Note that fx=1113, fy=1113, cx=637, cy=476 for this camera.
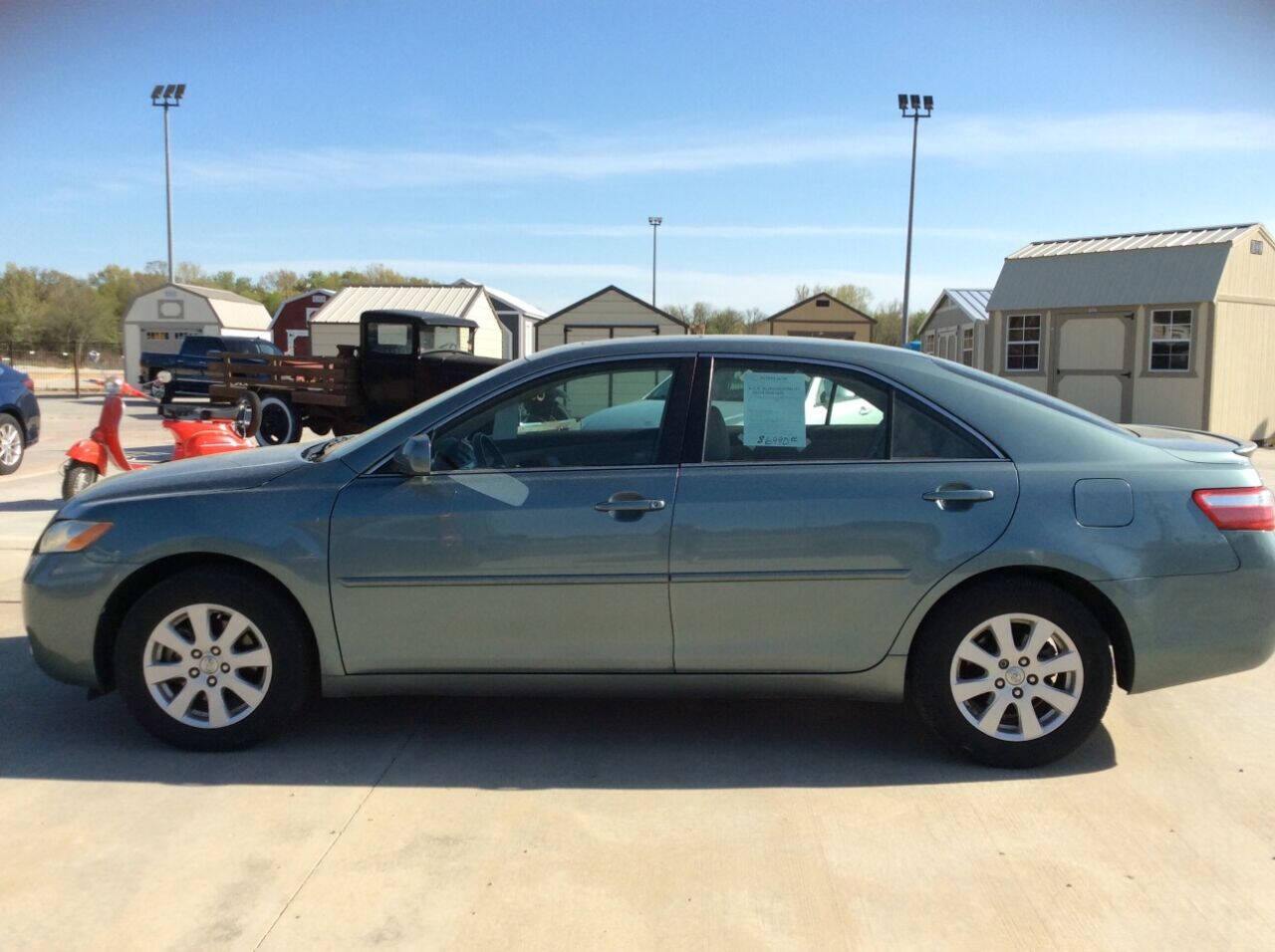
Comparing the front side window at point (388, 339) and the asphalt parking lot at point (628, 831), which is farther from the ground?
the front side window at point (388, 339)

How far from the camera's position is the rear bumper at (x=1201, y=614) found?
160 inches

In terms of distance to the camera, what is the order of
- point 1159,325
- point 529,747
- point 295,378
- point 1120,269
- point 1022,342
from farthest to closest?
1. point 1022,342
2. point 1120,269
3. point 1159,325
4. point 295,378
5. point 529,747

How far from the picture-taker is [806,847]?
3.54 metres

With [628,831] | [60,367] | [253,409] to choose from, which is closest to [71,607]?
[628,831]

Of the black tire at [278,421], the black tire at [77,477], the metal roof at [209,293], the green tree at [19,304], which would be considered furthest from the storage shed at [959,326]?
the green tree at [19,304]

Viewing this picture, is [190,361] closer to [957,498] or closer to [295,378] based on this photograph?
[295,378]

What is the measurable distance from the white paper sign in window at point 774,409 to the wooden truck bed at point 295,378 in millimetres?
13270

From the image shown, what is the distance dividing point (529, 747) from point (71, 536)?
194 centimetres

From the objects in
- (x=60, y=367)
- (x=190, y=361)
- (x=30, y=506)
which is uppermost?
(x=60, y=367)

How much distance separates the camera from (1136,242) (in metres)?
24.5

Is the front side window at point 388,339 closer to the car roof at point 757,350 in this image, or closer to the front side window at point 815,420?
the car roof at point 757,350

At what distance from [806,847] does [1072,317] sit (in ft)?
78.4

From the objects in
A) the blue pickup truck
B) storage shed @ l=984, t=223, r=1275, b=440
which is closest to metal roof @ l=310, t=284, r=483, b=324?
the blue pickup truck

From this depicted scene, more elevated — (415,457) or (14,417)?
(415,457)
